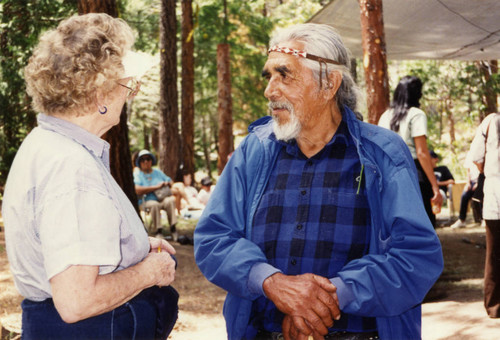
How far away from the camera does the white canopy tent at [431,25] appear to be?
6.86 m

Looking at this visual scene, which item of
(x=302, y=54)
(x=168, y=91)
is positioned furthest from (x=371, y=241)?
(x=168, y=91)

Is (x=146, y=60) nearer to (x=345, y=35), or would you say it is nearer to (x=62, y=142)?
(x=62, y=142)

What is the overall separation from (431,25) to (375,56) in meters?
2.04

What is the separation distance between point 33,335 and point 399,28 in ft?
23.5

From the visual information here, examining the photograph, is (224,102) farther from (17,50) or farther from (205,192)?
(17,50)

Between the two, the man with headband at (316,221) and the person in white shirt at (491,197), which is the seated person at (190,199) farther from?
the man with headband at (316,221)

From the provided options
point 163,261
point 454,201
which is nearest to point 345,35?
point 163,261

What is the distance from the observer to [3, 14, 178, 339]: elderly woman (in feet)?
5.39

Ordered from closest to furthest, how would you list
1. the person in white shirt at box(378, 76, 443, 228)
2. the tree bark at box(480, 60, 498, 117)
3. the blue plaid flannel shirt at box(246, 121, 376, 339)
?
the blue plaid flannel shirt at box(246, 121, 376, 339) → the person in white shirt at box(378, 76, 443, 228) → the tree bark at box(480, 60, 498, 117)

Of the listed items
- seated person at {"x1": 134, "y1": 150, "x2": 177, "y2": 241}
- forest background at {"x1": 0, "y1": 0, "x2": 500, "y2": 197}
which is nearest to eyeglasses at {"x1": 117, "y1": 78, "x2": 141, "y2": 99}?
seated person at {"x1": 134, "y1": 150, "x2": 177, "y2": 241}

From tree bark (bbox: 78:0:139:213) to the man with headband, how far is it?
3.81 meters

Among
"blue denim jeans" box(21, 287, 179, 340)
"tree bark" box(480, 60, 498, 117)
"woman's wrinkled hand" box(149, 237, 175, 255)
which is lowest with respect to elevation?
"blue denim jeans" box(21, 287, 179, 340)

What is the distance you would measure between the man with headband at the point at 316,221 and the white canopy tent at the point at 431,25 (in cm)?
481

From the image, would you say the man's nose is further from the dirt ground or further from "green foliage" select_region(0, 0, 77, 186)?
"green foliage" select_region(0, 0, 77, 186)
